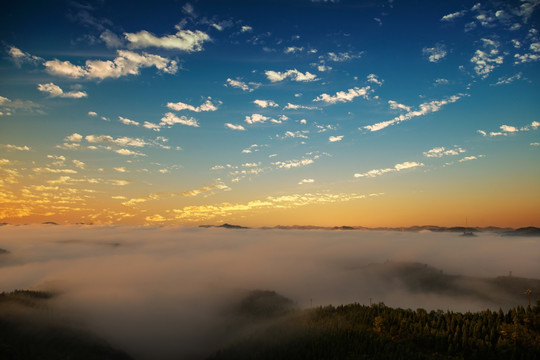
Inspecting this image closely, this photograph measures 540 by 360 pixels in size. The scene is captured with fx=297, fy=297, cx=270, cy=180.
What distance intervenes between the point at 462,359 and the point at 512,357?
108 feet

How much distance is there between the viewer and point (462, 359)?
200 meters

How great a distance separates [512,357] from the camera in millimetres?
198750
